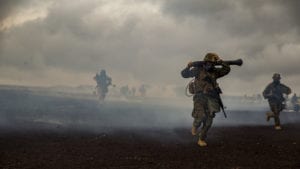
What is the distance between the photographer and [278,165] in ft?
27.3

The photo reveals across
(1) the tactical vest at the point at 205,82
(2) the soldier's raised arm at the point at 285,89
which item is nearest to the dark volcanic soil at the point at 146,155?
(1) the tactical vest at the point at 205,82

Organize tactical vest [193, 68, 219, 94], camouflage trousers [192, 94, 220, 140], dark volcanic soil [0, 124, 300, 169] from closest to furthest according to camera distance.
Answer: dark volcanic soil [0, 124, 300, 169]
camouflage trousers [192, 94, 220, 140]
tactical vest [193, 68, 219, 94]

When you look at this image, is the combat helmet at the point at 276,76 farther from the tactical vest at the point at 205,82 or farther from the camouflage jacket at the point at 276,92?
the tactical vest at the point at 205,82

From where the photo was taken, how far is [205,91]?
11492 mm

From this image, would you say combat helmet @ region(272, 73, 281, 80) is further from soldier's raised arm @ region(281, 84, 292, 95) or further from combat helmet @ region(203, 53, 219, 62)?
combat helmet @ region(203, 53, 219, 62)

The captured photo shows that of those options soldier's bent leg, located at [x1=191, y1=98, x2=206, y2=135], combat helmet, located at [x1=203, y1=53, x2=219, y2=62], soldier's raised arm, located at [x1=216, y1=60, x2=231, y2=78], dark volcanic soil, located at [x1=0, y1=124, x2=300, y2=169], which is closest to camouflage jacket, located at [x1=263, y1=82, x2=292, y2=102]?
dark volcanic soil, located at [x1=0, y1=124, x2=300, y2=169]

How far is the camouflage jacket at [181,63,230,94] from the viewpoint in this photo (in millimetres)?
11508

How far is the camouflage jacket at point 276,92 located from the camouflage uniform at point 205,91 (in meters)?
7.23

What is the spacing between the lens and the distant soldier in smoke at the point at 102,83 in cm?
9775

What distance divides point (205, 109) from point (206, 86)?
710 mm

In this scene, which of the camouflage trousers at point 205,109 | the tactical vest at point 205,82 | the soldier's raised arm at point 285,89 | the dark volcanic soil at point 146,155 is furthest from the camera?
the soldier's raised arm at point 285,89

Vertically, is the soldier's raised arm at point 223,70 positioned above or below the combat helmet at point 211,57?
below

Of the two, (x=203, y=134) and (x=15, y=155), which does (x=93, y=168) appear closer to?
(x=15, y=155)

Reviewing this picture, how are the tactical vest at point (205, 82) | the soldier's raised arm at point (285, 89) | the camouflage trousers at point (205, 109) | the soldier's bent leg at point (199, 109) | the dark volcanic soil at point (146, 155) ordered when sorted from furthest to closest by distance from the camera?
the soldier's raised arm at point (285, 89) < the soldier's bent leg at point (199, 109) < the tactical vest at point (205, 82) < the camouflage trousers at point (205, 109) < the dark volcanic soil at point (146, 155)
